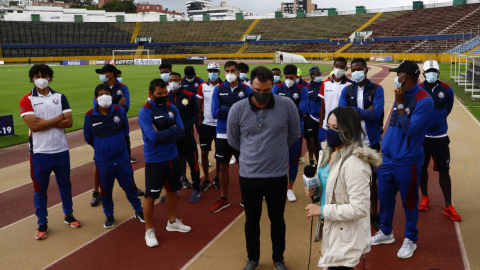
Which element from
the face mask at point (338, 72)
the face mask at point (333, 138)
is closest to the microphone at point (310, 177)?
the face mask at point (333, 138)

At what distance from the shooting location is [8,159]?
9.57 m

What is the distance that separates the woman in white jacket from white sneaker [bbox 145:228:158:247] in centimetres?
268

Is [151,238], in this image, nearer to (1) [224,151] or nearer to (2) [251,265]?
(2) [251,265]

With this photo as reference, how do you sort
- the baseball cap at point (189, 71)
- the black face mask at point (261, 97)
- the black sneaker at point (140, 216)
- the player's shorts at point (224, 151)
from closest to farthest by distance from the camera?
the black face mask at point (261, 97), the black sneaker at point (140, 216), the player's shorts at point (224, 151), the baseball cap at point (189, 71)

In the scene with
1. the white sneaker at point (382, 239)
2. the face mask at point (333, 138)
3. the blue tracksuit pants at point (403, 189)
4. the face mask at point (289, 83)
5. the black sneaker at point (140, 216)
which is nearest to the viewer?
the face mask at point (333, 138)

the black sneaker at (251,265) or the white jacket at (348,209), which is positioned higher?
the white jacket at (348,209)

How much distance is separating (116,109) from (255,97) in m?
2.70

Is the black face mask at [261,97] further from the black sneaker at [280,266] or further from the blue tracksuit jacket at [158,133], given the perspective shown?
the black sneaker at [280,266]

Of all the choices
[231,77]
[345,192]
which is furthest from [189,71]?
[345,192]

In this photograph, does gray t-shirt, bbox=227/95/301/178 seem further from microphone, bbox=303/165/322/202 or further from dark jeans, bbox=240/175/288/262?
microphone, bbox=303/165/322/202

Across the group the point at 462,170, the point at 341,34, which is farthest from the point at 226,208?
the point at 341,34

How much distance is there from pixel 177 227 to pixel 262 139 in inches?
88.5

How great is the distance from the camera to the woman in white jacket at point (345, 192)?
2.73m

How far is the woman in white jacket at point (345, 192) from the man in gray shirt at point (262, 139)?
992 millimetres
